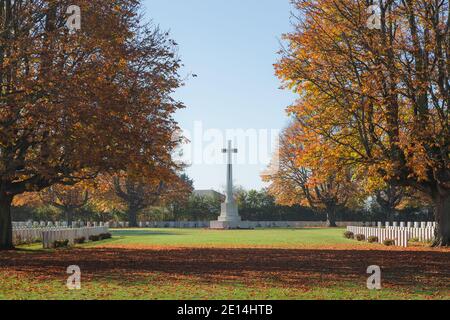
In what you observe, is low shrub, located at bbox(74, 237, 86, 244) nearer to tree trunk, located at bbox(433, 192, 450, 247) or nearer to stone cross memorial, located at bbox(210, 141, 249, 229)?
tree trunk, located at bbox(433, 192, 450, 247)

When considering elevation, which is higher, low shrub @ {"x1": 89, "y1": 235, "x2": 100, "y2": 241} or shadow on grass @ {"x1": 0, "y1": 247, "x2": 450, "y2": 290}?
shadow on grass @ {"x1": 0, "y1": 247, "x2": 450, "y2": 290}

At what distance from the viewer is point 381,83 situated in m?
24.5

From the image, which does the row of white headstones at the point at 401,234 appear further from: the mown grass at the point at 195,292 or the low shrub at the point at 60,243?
the mown grass at the point at 195,292

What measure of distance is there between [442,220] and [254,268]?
13.9m

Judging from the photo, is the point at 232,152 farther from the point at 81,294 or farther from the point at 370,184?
the point at 81,294

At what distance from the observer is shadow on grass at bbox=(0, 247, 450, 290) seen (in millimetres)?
14391

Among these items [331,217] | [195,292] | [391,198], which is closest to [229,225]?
[331,217]

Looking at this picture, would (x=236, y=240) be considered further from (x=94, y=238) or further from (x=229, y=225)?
(x=229, y=225)

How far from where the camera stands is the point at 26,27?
70.3 ft

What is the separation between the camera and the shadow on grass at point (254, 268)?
567 inches

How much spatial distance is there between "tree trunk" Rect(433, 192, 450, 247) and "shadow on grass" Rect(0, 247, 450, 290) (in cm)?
593

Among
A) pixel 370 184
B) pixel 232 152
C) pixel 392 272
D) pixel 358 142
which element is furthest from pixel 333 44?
pixel 232 152

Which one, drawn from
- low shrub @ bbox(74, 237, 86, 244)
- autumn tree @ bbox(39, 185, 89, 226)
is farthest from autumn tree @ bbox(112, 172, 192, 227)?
low shrub @ bbox(74, 237, 86, 244)
